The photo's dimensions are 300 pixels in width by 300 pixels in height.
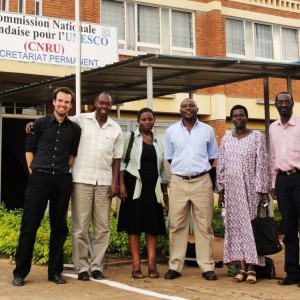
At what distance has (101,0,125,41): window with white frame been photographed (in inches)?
722

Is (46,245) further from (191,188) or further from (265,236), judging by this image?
(265,236)

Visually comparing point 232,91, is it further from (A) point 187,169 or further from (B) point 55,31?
(A) point 187,169

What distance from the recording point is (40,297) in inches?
256

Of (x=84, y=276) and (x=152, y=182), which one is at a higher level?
(x=152, y=182)

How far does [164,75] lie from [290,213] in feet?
12.1

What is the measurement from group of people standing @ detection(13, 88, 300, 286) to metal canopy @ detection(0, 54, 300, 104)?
1.15 metres

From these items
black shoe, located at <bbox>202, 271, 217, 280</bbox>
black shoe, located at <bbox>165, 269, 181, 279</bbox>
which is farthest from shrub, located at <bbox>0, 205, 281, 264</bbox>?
black shoe, located at <bbox>202, 271, 217, 280</bbox>

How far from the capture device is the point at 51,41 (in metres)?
13.5

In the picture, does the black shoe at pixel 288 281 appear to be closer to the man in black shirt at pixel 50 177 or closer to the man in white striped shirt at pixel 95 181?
the man in white striped shirt at pixel 95 181

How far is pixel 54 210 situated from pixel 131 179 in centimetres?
105

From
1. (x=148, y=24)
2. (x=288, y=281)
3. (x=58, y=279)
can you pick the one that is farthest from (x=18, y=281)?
(x=148, y=24)

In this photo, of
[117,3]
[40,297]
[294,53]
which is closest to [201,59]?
[40,297]

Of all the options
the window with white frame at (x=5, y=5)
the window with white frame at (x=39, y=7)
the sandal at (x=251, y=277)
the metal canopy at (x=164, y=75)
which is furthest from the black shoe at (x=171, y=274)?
the window with white frame at (x=39, y=7)

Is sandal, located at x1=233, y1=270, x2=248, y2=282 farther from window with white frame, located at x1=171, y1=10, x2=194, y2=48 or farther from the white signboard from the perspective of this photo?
window with white frame, located at x1=171, y1=10, x2=194, y2=48
